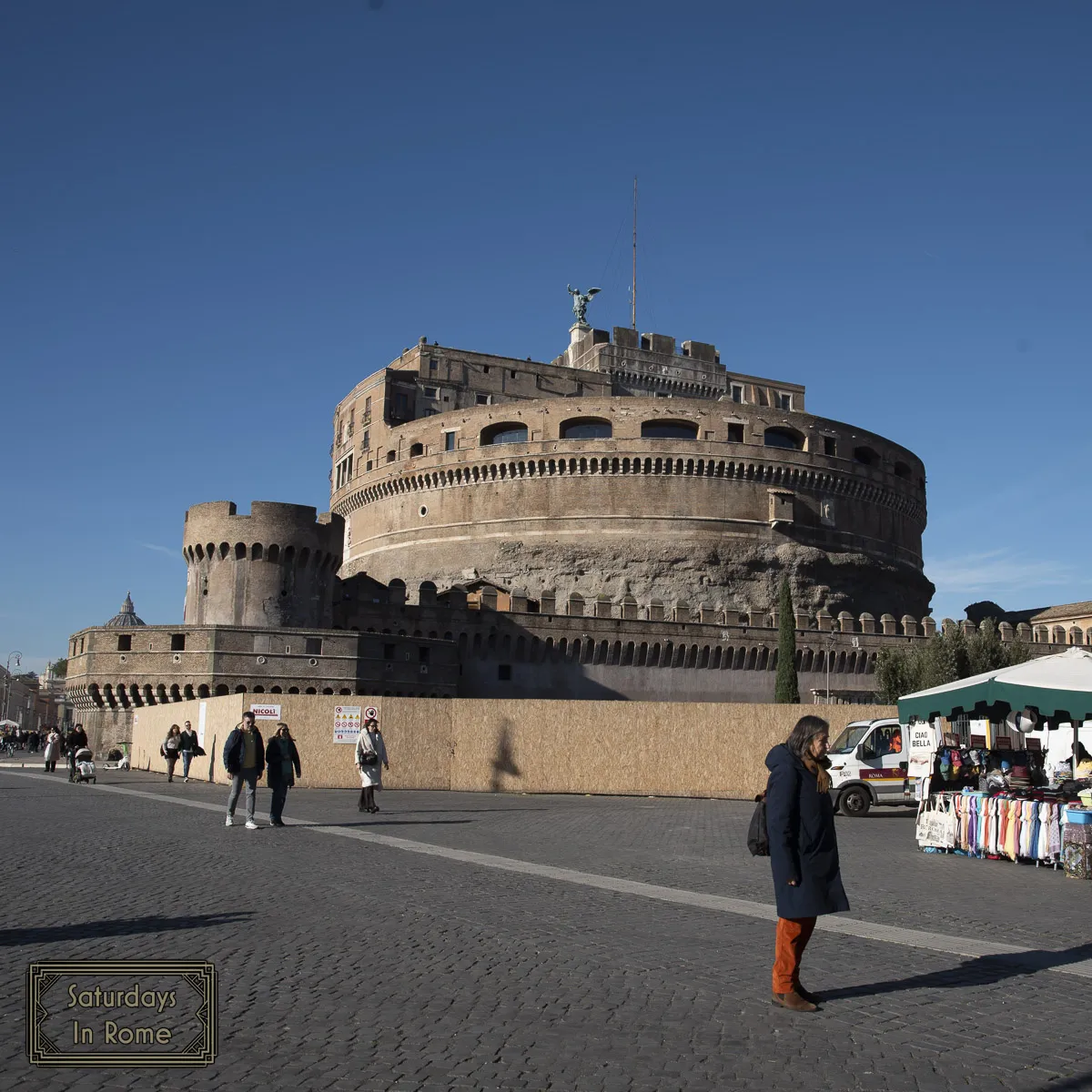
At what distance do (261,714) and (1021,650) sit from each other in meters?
31.0

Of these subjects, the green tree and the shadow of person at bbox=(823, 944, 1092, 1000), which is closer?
the shadow of person at bbox=(823, 944, 1092, 1000)

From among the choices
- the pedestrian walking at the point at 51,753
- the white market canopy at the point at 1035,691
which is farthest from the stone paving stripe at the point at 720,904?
the pedestrian walking at the point at 51,753

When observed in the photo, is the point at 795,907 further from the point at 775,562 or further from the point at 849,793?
the point at 775,562

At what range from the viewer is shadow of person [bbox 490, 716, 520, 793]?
893 inches

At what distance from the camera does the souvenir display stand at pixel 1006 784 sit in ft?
40.9

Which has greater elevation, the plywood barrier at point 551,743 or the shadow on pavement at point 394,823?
the plywood barrier at point 551,743

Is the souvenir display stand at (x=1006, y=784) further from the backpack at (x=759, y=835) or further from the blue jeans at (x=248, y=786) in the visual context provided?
the blue jeans at (x=248, y=786)

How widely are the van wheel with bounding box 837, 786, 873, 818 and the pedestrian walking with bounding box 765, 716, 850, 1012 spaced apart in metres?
13.7

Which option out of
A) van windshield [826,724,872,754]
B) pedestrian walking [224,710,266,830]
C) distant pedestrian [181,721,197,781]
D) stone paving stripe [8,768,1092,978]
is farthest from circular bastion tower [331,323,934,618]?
stone paving stripe [8,768,1092,978]

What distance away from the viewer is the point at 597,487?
2114 inches

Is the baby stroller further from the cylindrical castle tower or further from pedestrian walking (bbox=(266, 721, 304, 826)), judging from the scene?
the cylindrical castle tower

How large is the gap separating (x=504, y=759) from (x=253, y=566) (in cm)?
1506

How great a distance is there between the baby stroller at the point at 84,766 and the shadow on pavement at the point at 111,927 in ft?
55.3

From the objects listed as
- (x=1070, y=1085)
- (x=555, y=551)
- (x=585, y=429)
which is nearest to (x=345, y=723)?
(x=1070, y=1085)
